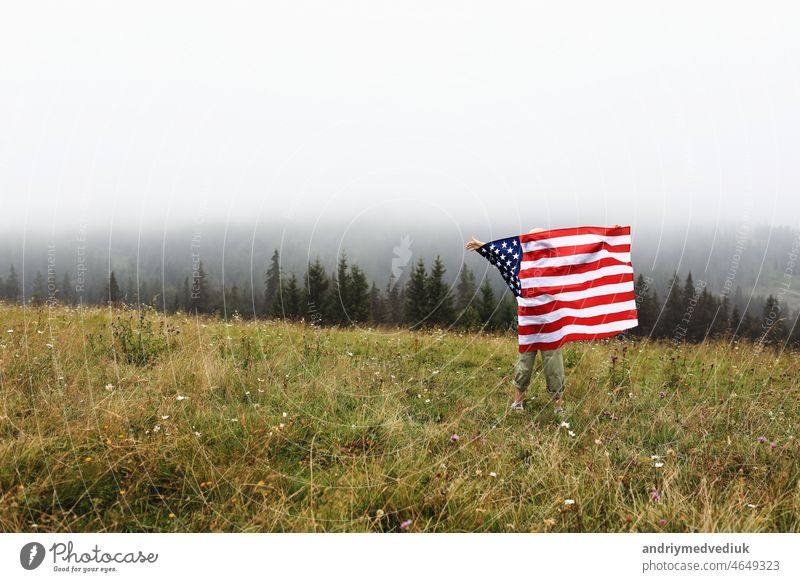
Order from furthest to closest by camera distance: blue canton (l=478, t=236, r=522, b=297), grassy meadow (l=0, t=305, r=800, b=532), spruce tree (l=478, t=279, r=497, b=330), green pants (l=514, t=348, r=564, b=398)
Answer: spruce tree (l=478, t=279, r=497, b=330), green pants (l=514, t=348, r=564, b=398), blue canton (l=478, t=236, r=522, b=297), grassy meadow (l=0, t=305, r=800, b=532)

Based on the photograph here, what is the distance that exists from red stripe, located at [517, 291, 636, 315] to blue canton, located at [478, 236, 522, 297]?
248mm

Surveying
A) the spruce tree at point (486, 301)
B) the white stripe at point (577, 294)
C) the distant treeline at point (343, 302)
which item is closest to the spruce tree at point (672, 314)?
the distant treeline at point (343, 302)

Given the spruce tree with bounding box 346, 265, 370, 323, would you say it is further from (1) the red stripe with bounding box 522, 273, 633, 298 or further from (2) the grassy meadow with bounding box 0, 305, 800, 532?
(1) the red stripe with bounding box 522, 273, 633, 298

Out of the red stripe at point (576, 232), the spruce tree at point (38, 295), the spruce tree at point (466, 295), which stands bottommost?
the spruce tree at point (466, 295)

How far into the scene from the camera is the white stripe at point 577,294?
4809 mm

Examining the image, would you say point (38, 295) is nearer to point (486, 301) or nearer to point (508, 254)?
point (508, 254)

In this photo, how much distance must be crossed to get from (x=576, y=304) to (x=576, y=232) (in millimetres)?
857

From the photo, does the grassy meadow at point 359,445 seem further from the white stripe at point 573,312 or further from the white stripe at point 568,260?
the white stripe at point 568,260

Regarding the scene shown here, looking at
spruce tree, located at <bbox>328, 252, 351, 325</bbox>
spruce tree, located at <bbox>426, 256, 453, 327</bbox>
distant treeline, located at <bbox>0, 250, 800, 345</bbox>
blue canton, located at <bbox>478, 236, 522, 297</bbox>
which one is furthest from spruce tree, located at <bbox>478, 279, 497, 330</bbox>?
blue canton, located at <bbox>478, 236, 522, 297</bbox>

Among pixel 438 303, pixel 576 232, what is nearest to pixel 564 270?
pixel 576 232

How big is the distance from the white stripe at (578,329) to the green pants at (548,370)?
333mm

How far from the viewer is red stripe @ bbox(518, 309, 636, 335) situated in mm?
4801

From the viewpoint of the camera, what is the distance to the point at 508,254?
4969mm
